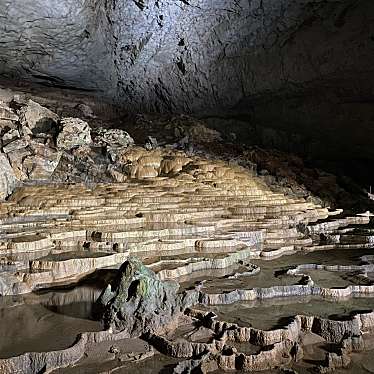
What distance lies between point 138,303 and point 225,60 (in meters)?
12.4

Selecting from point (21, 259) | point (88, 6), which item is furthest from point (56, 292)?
point (88, 6)

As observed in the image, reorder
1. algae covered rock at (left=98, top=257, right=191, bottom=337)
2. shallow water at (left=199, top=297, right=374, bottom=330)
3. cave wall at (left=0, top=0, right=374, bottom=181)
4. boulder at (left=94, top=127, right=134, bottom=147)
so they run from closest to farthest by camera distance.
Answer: algae covered rock at (left=98, top=257, right=191, bottom=337)
shallow water at (left=199, top=297, right=374, bottom=330)
cave wall at (left=0, top=0, right=374, bottom=181)
boulder at (left=94, top=127, right=134, bottom=147)

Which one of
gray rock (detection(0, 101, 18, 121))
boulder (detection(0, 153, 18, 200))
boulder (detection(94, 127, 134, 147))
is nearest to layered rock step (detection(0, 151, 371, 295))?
boulder (detection(0, 153, 18, 200))

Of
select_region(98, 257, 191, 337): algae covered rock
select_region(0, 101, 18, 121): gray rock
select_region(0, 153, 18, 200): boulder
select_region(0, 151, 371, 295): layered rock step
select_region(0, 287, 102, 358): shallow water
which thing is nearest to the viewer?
select_region(0, 287, 102, 358): shallow water

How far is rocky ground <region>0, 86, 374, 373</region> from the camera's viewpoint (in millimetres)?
5039

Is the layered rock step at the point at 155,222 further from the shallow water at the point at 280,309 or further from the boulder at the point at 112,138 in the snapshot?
the shallow water at the point at 280,309

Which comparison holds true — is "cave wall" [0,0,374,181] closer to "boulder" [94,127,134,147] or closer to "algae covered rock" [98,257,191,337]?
"boulder" [94,127,134,147]

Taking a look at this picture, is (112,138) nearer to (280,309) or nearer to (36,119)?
(36,119)

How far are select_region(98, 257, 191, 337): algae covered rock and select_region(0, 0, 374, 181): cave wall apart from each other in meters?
9.58

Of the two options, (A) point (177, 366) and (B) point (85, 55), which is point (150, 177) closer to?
(B) point (85, 55)

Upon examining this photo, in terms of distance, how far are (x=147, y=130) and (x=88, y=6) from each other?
5.43 m

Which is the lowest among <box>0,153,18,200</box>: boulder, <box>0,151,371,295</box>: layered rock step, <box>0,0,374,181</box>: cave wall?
<box>0,151,371,295</box>: layered rock step

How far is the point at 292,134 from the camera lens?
18672 millimetres

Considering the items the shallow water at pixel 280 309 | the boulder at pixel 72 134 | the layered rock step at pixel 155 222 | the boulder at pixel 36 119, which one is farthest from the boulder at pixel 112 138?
the shallow water at pixel 280 309
